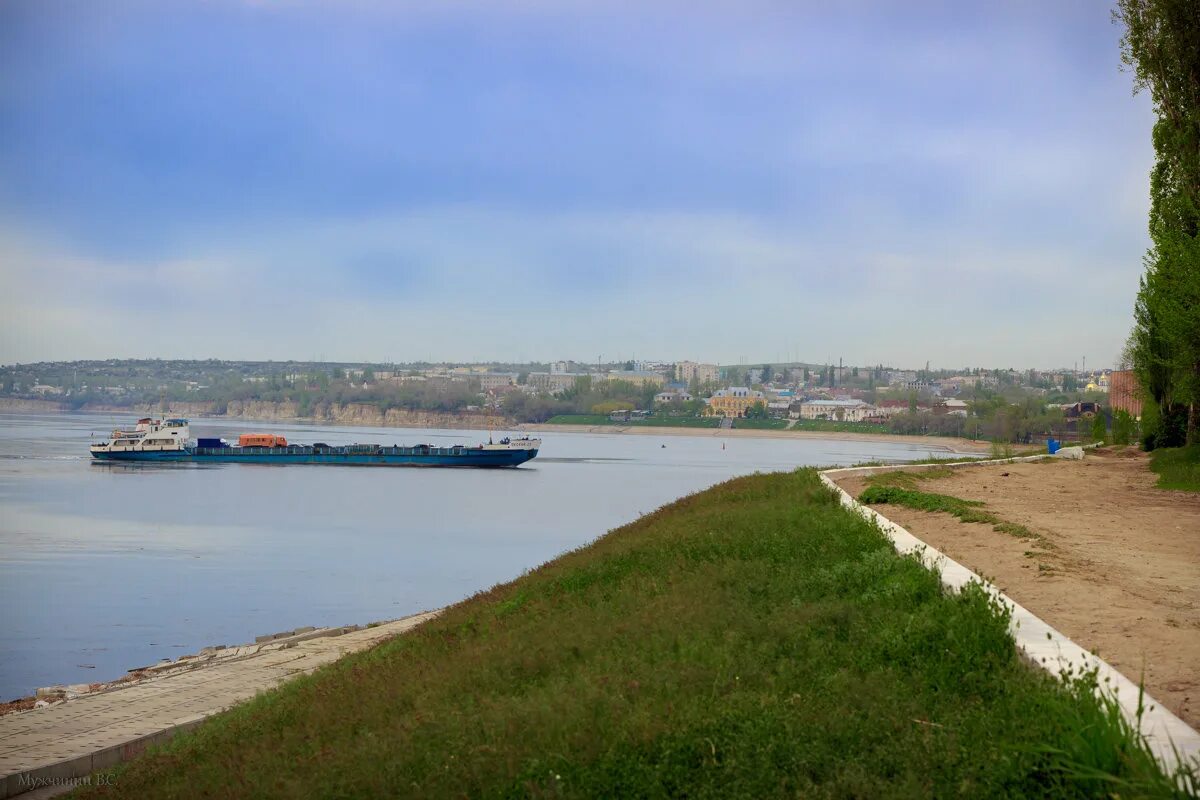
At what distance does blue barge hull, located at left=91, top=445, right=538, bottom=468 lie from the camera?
81.5 meters

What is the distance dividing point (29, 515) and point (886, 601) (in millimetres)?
43223

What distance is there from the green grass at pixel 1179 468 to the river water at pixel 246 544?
15.8m

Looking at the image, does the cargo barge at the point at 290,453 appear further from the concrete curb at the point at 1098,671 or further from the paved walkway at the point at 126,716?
the concrete curb at the point at 1098,671

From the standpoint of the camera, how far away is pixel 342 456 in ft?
267

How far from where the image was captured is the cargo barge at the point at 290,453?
267 ft

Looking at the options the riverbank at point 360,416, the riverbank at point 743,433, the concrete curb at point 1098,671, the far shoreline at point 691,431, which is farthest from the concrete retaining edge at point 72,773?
the riverbank at point 360,416

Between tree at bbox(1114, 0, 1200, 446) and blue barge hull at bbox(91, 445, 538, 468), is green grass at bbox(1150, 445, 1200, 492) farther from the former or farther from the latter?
blue barge hull at bbox(91, 445, 538, 468)

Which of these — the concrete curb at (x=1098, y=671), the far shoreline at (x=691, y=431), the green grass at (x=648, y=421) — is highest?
the concrete curb at (x=1098, y=671)

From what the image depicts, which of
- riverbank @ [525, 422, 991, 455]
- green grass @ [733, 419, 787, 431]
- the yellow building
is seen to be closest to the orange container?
riverbank @ [525, 422, 991, 455]

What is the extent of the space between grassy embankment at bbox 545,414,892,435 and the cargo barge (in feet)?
232

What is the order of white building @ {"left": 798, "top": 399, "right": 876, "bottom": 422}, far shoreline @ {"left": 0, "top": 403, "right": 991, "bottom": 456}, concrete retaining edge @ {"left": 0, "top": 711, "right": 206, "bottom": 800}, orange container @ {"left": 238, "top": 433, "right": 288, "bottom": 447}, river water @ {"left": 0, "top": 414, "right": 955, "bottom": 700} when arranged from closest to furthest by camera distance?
1. concrete retaining edge @ {"left": 0, "top": 711, "right": 206, "bottom": 800}
2. river water @ {"left": 0, "top": 414, "right": 955, "bottom": 700}
3. orange container @ {"left": 238, "top": 433, "right": 288, "bottom": 447}
4. far shoreline @ {"left": 0, "top": 403, "right": 991, "bottom": 456}
5. white building @ {"left": 798, "top": 399, "right": 876, "bottom": 422}

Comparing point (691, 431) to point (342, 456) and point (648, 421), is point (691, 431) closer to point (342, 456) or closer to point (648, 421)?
point (648, 421)

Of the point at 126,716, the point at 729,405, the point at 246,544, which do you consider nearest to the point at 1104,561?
the point at 126,716

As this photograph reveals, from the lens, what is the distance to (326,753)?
22.3 feet
